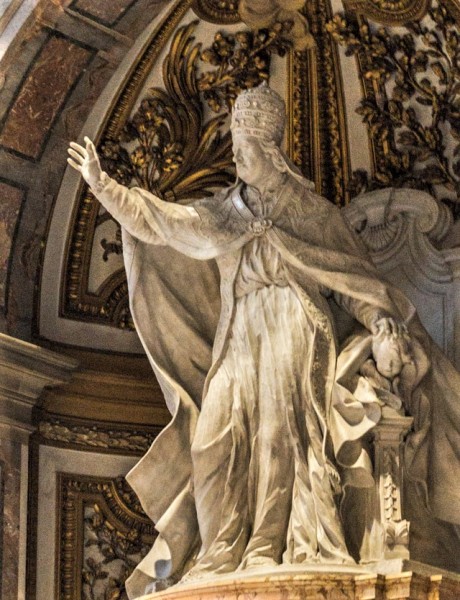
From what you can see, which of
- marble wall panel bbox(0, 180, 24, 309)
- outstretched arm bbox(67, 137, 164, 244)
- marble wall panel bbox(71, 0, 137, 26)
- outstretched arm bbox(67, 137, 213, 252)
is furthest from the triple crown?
marble wall panel bbox(0, 180, 24, 309)

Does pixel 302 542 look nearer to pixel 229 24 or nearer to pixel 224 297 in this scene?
pixel 224 297

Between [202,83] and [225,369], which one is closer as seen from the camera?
[225,369]

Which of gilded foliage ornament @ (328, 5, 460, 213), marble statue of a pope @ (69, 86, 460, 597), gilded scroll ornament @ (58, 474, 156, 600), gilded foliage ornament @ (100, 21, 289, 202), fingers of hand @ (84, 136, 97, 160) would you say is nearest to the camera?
marble statue of a pope @ (69, 86, 460, 597)

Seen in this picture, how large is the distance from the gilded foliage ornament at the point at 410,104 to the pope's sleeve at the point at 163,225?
3.78ft

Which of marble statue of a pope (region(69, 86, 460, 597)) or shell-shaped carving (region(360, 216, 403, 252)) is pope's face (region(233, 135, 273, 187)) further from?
shell-shaped carving (region(360, 216, 403, 252))

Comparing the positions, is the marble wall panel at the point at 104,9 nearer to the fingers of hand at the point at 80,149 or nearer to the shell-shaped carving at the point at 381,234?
the fingers of hand at the point at 80,149

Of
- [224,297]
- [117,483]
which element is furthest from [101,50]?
[117,483]

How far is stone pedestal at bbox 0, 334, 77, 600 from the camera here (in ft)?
30.3

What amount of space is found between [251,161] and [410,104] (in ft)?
3.46

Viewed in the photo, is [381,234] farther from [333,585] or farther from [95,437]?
[333,585]

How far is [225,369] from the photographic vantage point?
8.70 metres

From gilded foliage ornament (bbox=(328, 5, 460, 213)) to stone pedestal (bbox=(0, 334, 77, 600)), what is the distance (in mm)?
1602

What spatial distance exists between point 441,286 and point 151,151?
1409 millimetres

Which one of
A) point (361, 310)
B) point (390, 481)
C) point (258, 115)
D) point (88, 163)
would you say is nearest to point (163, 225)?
point (88, 163)
